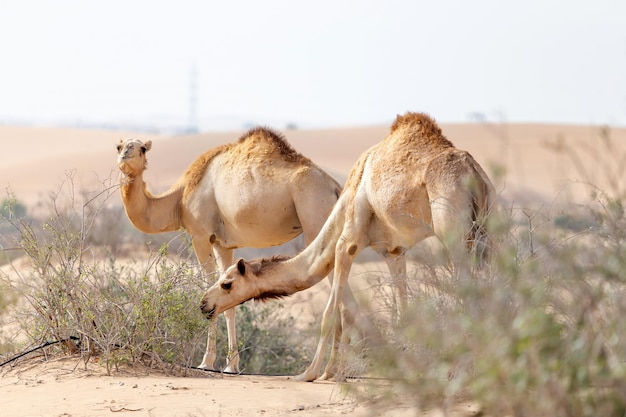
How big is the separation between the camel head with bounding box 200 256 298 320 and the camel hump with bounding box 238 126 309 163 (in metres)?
1.93

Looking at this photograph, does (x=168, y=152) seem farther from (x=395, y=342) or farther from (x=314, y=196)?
(x=395, y=342)

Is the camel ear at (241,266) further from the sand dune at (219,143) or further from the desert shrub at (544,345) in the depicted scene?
the sand dune at (219,143)

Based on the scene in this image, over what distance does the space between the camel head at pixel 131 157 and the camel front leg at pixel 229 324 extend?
120cm

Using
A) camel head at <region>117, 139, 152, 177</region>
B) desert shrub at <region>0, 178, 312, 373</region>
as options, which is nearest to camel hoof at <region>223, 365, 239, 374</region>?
desert shrub at <region>0, 178, 312, 373</region>

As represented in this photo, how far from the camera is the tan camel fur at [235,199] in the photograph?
34.6 feet

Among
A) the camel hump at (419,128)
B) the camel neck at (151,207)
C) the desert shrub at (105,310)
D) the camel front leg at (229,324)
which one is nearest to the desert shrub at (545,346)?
the camel hump at (419,128)

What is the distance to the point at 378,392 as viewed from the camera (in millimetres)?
6258

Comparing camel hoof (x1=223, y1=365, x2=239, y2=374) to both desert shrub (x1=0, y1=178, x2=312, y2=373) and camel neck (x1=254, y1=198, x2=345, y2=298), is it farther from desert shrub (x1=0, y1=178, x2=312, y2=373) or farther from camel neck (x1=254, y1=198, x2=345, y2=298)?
camel neck (x1=254, y1=198, x2=345, y2=298)

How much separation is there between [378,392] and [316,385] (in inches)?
95.2

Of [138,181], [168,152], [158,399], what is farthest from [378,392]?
[168,152]

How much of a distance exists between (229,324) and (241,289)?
1.76m

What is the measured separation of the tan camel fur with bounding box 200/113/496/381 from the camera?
8.23 meters

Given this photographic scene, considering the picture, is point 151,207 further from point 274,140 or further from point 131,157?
point 274,140

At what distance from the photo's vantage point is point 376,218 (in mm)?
9125
